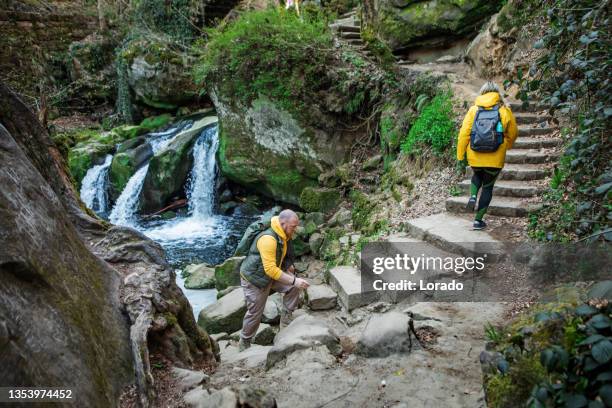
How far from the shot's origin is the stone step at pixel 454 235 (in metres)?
→ 5.18

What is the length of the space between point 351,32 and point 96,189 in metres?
9.65

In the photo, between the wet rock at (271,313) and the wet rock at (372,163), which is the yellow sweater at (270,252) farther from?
the wet rock at (372,163)

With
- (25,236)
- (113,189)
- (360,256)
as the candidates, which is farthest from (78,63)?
(25,236)

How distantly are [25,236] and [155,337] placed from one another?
156 cm

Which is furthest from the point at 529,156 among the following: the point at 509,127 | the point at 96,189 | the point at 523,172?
the point at 96,189

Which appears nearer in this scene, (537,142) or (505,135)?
(505,135)

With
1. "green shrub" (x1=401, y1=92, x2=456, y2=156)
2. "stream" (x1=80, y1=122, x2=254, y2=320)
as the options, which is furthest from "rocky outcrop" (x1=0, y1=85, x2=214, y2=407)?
"stream" (x1=80, y1=122, x2=254, y2=320)

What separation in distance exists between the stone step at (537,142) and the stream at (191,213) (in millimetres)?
7176

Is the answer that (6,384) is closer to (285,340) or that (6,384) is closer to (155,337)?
(155,337)

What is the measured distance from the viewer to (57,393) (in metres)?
2.57

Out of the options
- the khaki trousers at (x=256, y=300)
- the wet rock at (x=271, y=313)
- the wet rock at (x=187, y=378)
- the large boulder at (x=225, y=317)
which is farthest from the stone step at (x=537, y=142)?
the wet rock at (x=187, y=378)

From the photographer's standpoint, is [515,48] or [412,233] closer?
[412,233]

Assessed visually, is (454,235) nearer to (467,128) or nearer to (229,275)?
(467,128)

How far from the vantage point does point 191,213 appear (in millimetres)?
13492
